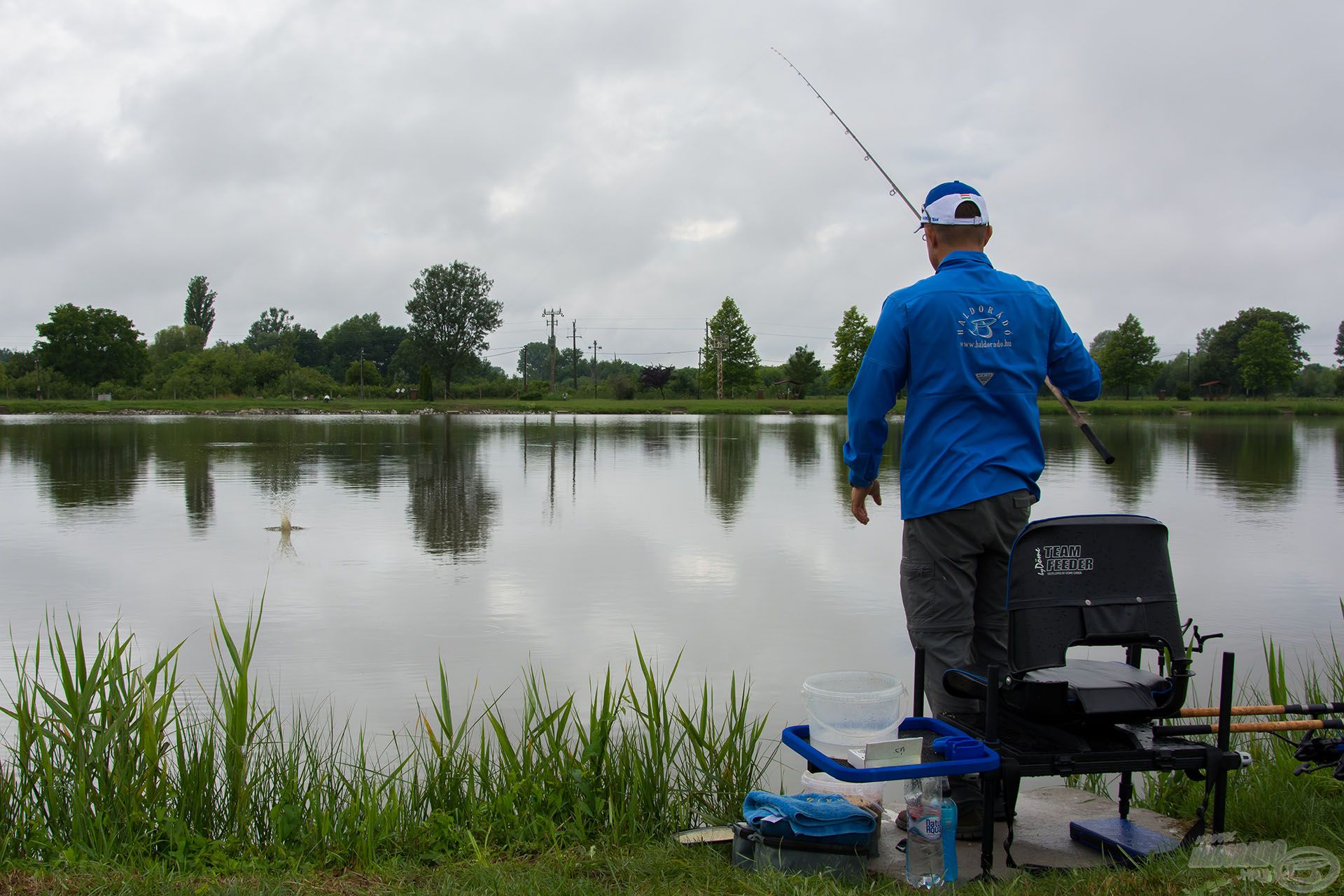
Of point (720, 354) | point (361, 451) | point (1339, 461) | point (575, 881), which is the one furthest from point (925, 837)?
point (720, 354)

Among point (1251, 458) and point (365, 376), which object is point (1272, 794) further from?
point (365, 376)

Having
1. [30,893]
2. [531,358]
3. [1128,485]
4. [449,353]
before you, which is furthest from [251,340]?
[30,893]

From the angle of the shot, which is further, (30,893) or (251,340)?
(251,340)

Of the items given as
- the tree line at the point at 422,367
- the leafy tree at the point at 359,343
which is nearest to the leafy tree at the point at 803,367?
the tree line at the point at 422,367

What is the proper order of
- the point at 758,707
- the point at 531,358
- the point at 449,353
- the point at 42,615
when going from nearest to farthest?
the point at 758,707, the point at 42,615, the point at 449,353, the point at 531,358

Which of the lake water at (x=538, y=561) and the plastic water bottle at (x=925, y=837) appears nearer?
the plastic water bottle at (x=925, y=837)

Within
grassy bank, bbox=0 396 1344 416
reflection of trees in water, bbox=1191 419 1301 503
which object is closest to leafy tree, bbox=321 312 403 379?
grassy bank, bbox=0 396 1344 416

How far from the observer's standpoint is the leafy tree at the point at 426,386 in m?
82.2

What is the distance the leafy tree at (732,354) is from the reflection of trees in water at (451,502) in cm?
5842

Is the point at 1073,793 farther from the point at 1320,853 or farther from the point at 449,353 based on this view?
the point at 449,353

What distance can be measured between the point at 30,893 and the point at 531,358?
158 m

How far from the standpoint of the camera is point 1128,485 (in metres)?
A: 17.2

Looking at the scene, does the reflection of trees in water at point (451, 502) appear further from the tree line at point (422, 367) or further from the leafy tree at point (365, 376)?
the leafy tree at point (365, 376)
